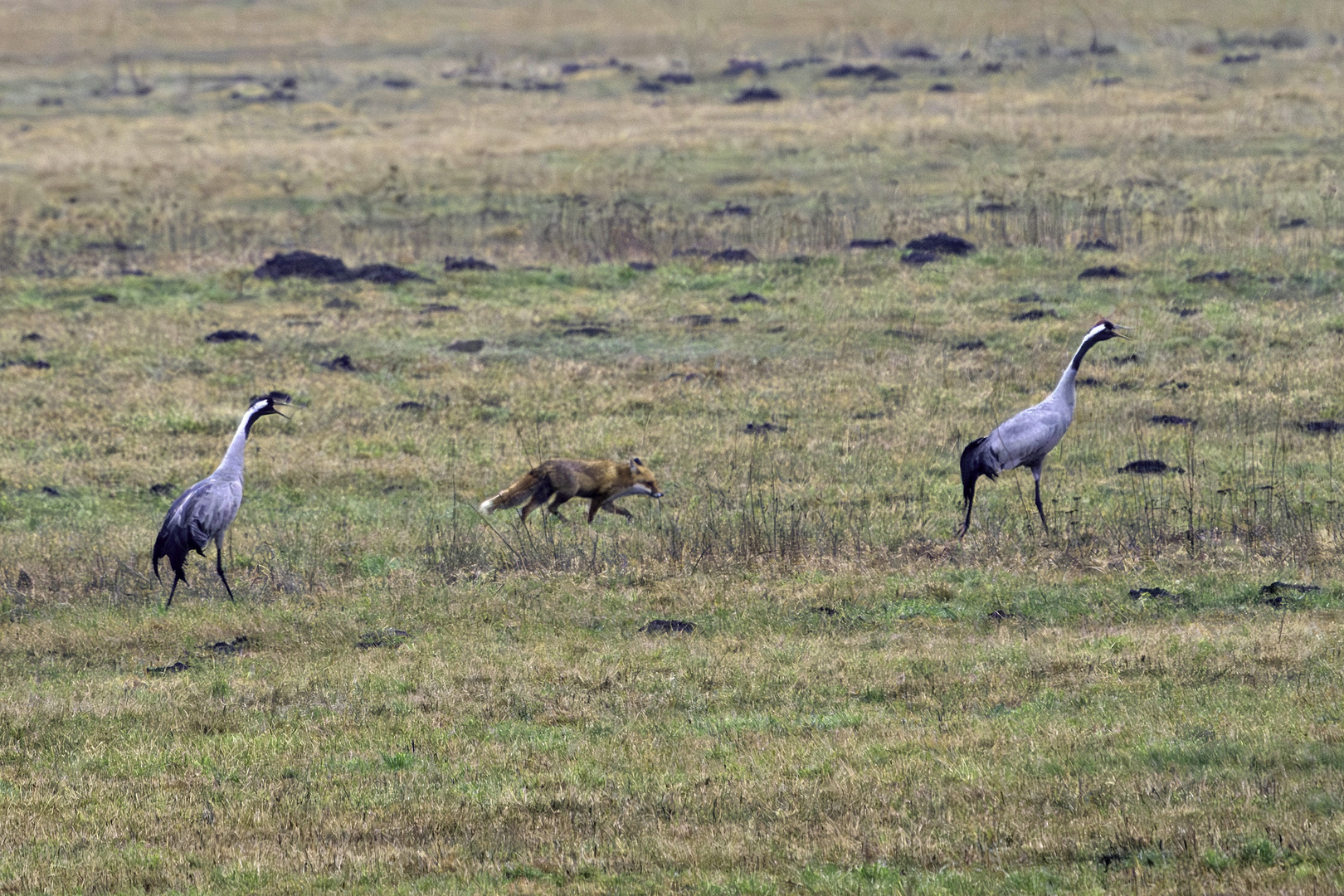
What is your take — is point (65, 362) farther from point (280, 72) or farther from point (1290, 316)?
point (280, 72)

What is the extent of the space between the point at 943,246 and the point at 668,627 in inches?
766

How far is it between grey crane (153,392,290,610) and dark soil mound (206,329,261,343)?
40.1 feet

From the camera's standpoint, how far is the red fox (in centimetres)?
1642

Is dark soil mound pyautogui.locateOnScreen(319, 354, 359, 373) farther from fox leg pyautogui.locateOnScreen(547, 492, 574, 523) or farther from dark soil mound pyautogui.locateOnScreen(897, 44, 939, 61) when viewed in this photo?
dark soil mound pyautogui.locateOnScreen(897, 44, 939, 61)

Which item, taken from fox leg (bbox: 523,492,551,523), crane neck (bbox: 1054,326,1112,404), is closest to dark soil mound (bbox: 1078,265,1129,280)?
crane neck (bbox: 1054,326,1112,404)

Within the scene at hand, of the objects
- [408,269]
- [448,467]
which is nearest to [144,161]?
[408,269]

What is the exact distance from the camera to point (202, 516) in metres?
13.6

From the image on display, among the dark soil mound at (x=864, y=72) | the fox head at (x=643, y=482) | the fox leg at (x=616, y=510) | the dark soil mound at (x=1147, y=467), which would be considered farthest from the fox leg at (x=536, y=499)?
the dark soil mound at (x=864, y=72)

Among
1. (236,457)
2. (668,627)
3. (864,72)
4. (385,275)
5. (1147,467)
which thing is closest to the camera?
(668,627)

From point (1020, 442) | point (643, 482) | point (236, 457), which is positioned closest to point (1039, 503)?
point (1020, 442)

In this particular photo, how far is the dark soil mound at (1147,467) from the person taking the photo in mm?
17359

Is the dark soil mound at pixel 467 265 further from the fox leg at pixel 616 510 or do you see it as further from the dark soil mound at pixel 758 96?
the dark soil mound at pixel 758 96

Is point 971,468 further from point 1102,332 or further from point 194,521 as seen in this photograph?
point 194,521

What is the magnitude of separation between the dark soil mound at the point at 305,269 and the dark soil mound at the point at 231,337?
468 centimetres
